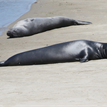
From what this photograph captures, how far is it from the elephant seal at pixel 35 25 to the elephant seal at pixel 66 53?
12.7 ft

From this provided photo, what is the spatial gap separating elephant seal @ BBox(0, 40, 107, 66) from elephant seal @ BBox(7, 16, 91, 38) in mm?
3856

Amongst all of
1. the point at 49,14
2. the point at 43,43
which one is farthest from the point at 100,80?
the point at 49,14

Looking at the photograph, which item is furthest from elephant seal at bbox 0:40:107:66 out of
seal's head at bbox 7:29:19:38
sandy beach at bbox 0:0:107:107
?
seal's head at bbox 7:29:19:38

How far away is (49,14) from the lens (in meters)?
13.1

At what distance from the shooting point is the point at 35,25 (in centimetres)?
1027

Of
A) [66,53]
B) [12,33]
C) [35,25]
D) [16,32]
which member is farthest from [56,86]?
[35,25]

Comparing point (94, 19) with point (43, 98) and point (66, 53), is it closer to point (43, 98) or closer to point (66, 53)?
point (66, 53)

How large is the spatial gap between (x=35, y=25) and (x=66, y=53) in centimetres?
477

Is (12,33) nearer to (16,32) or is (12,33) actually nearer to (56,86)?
(16,32)

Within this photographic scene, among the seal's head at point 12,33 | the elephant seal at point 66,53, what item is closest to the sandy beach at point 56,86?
the elephant seal at point 66,53

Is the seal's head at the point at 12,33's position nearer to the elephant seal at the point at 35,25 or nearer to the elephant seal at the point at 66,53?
the elephant seal at the point at 35,25

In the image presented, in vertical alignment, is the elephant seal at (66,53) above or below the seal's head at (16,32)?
above

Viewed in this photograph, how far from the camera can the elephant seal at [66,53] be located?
5602 mm

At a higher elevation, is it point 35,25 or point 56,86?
point 56,86
